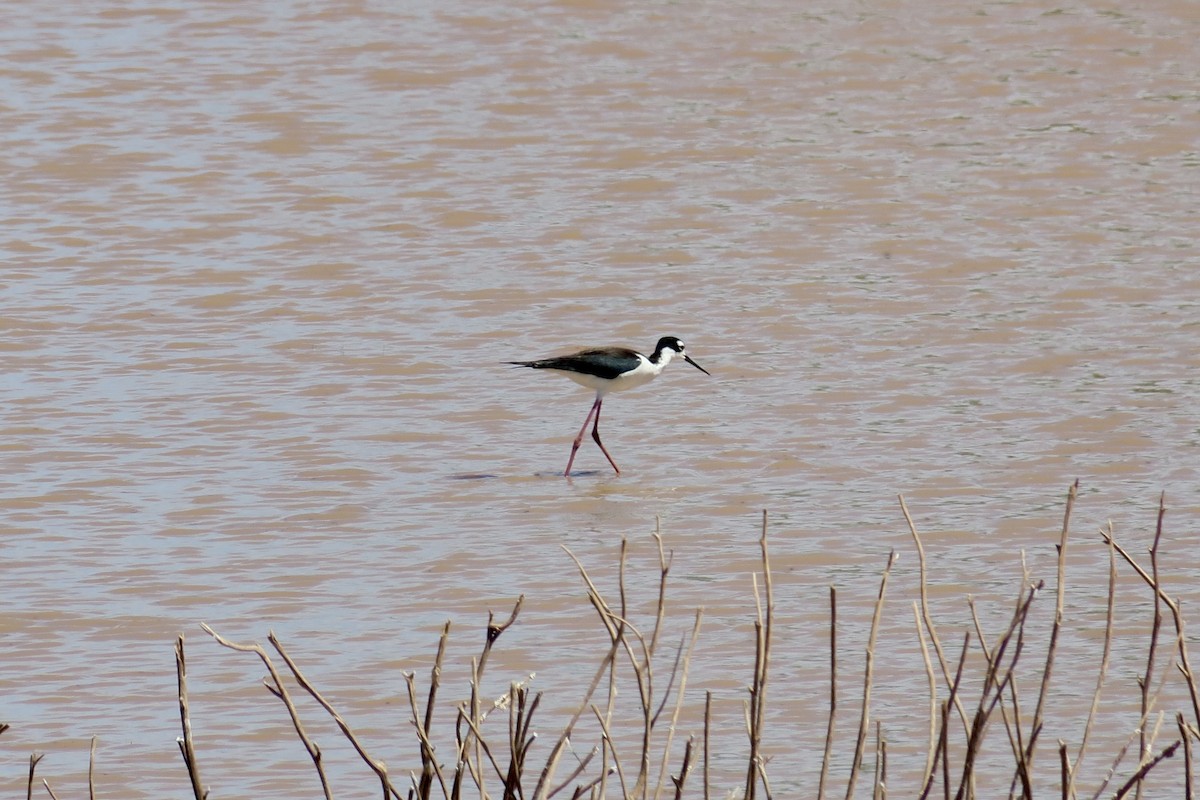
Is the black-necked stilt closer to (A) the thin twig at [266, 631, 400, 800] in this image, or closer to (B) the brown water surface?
(B) the brown water surface

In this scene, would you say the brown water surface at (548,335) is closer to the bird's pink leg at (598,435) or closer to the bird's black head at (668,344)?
the bird's pink leg at (598,435)

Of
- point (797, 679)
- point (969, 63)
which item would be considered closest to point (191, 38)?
point (969, 63)

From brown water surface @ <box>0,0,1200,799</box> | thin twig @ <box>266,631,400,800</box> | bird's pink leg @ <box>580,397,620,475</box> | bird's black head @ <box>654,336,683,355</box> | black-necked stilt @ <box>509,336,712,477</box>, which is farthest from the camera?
bird's black head @ <box>654,336,683,355</box>

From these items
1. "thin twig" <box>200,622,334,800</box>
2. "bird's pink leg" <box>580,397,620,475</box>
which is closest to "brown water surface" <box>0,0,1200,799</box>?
"bird's pink leg" <box>580,397,620,475</box>

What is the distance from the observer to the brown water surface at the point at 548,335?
7.28m

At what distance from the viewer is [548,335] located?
11.7m

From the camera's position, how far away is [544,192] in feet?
46.7

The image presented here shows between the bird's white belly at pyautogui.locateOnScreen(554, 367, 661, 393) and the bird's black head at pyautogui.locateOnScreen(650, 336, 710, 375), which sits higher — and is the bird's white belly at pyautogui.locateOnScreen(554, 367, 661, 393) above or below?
below

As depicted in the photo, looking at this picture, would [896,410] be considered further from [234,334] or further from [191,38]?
[191,38]

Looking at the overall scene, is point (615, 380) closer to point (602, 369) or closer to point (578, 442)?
point (602, 369)

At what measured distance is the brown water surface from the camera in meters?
7.28

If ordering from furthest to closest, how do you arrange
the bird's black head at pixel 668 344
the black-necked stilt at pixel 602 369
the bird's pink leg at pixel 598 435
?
the bird's black head at pixel 668 344
the black-necked stilt at pixel 602 369
the bird's pink leg at pixel 598 435

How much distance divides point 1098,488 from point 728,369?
263 centimetres

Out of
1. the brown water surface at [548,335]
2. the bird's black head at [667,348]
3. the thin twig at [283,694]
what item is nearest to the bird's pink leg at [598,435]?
the brown water surface at [548,335]
